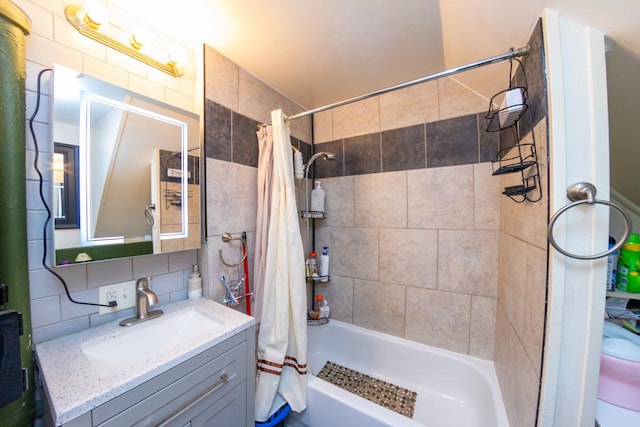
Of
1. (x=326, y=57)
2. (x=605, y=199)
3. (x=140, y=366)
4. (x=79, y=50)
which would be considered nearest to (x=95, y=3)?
(x=79, y=50)

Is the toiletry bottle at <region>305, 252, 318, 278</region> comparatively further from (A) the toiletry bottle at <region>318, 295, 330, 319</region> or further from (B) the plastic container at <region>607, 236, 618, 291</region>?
(B) the plastic container at <region>607, 236, 618, 291</region>

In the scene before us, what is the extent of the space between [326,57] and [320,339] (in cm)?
206

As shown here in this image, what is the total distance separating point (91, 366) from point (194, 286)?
0.52 m

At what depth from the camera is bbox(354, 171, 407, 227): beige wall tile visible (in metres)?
1.65

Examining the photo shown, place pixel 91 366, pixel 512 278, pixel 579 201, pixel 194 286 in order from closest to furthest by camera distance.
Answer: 1. pixel 579 201
2. pixel 91 366
3. pixel 512 278
4. pixel 194 286

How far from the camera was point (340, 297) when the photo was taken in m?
1.91

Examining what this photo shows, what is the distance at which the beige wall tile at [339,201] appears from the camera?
1.85 meters

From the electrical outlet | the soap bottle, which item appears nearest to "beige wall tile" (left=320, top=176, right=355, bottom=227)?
the soap bottle

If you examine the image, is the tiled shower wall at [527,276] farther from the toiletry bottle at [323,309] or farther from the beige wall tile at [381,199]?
the toiletry bottle at [323,309]

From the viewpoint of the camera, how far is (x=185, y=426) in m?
0.76

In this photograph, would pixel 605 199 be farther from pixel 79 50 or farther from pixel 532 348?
pixel 79 50

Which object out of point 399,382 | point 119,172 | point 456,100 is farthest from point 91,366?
point 456,100

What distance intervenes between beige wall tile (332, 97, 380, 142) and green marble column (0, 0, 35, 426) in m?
1.63

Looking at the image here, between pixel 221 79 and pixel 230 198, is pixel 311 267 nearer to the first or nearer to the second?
pixel 230 198
